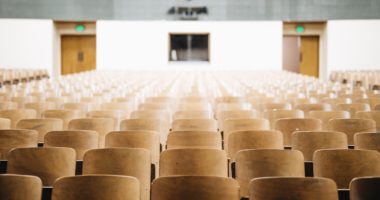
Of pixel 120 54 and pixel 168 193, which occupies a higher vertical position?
pixel 120 54

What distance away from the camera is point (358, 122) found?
14.8 ft

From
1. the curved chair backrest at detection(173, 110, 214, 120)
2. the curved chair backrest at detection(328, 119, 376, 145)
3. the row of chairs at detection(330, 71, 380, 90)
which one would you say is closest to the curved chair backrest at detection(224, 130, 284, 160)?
the curved chair backrest at detection(328, 119, 376, 145)

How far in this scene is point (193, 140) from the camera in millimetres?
3814

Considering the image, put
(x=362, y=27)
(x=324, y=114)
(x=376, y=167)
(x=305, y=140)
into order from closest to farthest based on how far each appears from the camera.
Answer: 1. (x=376, y=167)
2. (x=305, y=140)
3. (x=324, y=114)
4. (x=362, y=27)

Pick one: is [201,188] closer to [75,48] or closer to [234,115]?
[234,115]

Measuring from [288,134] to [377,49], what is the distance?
1662cm

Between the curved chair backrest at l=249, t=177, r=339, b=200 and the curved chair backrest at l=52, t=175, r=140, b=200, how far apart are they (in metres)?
0.58

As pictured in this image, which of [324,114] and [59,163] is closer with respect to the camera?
[59,163]

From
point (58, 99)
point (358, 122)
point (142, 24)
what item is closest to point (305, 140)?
point (358, 122)

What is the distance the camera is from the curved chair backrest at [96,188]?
→ 2332 millimetres

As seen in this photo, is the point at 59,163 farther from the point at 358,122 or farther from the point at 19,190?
the point at 358,122

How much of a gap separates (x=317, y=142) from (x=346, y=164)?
0.71m

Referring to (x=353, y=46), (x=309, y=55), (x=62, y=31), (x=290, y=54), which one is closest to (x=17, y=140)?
(x=62, y=31)

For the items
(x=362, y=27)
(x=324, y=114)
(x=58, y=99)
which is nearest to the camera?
(x=324, y=114)
